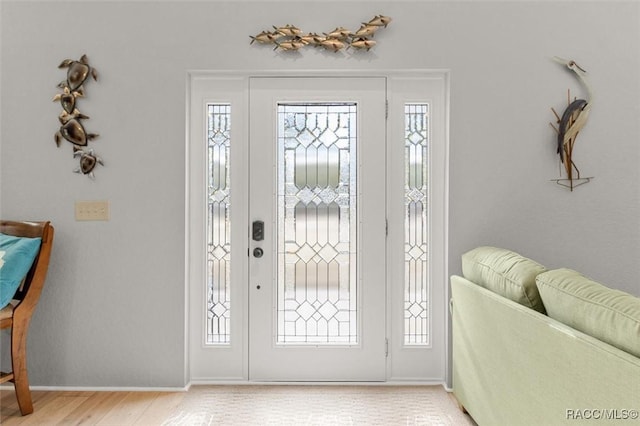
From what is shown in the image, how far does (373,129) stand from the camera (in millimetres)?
2889

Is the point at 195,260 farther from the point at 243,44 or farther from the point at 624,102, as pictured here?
the point at 624,102

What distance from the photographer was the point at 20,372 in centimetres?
245

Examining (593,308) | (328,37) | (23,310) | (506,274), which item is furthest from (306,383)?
(328,37)

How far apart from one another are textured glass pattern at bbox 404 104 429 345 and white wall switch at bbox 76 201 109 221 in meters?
1.90

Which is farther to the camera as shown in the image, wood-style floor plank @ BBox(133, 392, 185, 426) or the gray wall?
the gray wall

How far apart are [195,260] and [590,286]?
2216 millimetres

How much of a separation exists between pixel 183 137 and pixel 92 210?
727 mm

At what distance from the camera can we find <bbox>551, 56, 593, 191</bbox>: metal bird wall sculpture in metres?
2.74

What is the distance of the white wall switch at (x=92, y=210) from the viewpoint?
2818 mm

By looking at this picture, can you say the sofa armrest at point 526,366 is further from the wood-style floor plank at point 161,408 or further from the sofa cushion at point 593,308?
the wood-style floor plank at point 161,408

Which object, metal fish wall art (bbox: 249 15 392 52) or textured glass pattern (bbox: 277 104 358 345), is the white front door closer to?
textured glass pattern (bbox: 277 104 358 345)

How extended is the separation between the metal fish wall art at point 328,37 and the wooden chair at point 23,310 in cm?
171

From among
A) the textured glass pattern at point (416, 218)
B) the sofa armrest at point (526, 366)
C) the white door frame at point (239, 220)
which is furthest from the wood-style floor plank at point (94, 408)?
the sofa armrest at point (526, 366)

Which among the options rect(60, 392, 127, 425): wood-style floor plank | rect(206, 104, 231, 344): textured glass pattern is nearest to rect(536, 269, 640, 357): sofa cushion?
rect(206, 104, 231, 344): textured glass pattern
